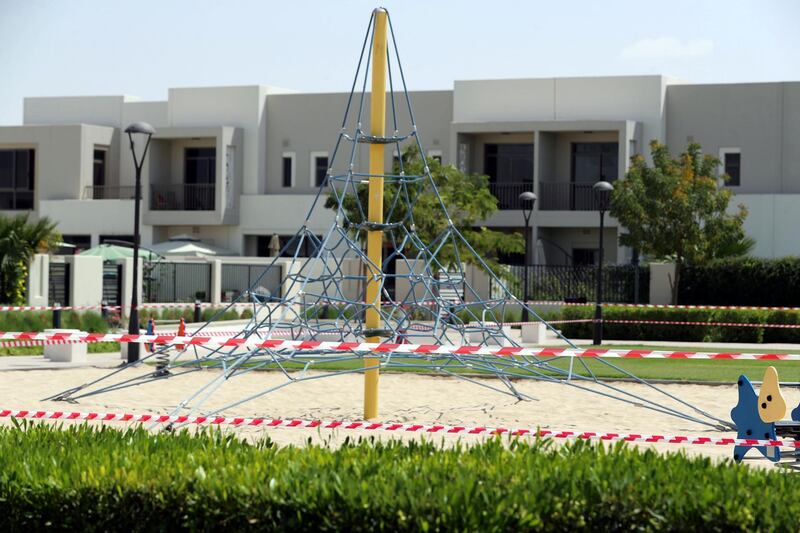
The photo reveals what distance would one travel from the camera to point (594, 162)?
4950 centimetres

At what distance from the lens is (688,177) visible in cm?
4053

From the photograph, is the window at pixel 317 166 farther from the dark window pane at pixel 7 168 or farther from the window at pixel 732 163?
the window at pixel 732 163

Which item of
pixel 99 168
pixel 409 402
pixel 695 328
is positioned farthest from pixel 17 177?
pixel 409 402

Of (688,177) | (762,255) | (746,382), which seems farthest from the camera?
(762,255)

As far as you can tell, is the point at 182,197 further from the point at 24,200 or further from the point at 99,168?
the point at 24,200

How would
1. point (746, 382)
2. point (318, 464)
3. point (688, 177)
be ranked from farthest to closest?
1. point (688, 177)
2. point (746, 382)
3. point (318, 464)

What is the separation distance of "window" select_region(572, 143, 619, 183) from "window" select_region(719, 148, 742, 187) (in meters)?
3.91

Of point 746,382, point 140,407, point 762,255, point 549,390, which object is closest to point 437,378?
point 549,390

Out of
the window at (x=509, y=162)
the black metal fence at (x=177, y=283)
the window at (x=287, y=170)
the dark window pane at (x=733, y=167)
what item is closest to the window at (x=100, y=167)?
the window at (x=287, y=170)

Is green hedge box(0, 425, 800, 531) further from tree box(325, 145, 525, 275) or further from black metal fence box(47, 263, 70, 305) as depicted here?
tree box(325, 145, 525, 275)

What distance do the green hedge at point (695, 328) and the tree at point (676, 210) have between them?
17.3 ft

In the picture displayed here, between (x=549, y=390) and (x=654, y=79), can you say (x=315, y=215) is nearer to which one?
(x=654, y=79)

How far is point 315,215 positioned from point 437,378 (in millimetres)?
30838

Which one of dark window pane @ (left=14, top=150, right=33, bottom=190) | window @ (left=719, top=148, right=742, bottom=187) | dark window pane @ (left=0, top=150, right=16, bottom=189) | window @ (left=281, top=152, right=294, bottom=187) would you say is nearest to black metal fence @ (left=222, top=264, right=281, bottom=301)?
window @ (left=281, top=152, right=294, bottom=187)
